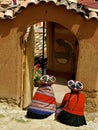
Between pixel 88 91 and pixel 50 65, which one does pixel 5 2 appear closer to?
pixel 50 65

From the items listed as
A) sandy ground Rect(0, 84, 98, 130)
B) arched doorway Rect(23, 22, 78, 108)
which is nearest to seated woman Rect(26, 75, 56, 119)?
sandy ground Rect(0, 84, 98, 130)

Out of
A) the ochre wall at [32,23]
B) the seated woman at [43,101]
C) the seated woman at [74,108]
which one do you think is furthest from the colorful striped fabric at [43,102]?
the ochre wall at [32,23]

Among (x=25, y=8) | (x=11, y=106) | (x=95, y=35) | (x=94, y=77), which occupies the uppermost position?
(x=25, y=8)

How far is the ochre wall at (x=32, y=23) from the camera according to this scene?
10.7 m

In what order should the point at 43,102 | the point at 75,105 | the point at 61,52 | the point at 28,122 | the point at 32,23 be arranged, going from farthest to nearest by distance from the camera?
1. the point at 61,52
2. the point at 32,23
3. the point at 43,102
4. the point at 28,122
5. the point at 75,105

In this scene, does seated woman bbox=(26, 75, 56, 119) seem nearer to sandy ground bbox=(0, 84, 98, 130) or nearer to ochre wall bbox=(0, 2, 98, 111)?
sandy ground bbox=(0, 84, 98, 130)

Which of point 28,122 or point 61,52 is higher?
point 61,52

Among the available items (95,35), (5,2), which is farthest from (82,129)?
(5,2)

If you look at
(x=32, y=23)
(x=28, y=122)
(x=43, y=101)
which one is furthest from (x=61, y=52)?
(x=28, y=122)

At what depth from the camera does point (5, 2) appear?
54.6ft

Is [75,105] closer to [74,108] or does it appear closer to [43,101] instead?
[74,108]

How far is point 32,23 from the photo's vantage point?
36.2 feet

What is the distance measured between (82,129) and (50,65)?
22.5 ft

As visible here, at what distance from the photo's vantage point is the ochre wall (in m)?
10.7
